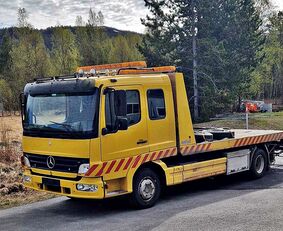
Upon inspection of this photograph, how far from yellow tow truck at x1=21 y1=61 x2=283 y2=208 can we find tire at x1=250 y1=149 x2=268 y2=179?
1841 mm

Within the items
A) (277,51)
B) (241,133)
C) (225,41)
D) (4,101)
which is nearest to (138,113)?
(241,133)

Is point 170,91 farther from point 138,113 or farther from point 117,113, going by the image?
point 117,113

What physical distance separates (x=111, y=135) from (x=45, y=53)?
5077 cm

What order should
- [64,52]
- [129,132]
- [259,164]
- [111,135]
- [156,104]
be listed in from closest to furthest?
[111,135] → [129,132] → [156,104] → [259,164] → [64,52]

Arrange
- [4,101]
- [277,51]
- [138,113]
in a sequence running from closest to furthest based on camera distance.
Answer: [138,113] → [4,101] → [277,51]

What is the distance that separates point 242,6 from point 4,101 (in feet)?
79.8

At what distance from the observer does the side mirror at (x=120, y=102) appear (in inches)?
298

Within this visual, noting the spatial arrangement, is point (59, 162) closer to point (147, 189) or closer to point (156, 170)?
point (147, 189)

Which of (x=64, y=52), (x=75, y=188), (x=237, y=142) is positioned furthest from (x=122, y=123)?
(x=64, y=52)

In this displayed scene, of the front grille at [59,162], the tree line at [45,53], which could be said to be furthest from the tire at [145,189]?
the tree line at [45,53]

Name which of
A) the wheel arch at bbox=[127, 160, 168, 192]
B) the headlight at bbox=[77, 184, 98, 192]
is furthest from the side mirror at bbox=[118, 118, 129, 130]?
the headlight at bbox=[77, 184, 98, 192]

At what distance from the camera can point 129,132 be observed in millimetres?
7891

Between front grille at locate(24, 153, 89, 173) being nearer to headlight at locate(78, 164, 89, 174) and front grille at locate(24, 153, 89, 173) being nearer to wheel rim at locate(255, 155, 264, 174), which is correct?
headlight at locate(78, 164, 89, 174)

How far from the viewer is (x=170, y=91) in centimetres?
880
